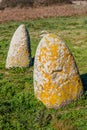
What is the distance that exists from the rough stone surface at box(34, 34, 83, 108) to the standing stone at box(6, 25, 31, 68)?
489 cm

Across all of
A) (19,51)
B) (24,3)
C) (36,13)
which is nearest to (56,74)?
(19,51)

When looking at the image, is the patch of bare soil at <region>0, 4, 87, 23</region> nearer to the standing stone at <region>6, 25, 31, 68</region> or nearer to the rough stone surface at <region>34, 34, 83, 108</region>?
the standing stone at <region>6, 25, 31, 68</region>

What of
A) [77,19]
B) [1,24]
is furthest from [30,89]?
[77,19]

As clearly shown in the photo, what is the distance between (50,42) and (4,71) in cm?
563

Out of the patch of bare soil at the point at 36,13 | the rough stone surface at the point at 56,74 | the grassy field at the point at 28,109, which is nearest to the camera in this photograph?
the grassy field at the point at 28,109

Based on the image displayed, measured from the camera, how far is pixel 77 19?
35.8 meters

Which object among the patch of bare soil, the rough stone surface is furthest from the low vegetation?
the rough stone surface

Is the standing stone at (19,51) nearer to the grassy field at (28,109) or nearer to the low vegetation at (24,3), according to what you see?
the grassy field at (28,109)

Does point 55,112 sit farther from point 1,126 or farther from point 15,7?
point 15,7

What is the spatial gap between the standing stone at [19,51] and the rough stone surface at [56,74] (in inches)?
192

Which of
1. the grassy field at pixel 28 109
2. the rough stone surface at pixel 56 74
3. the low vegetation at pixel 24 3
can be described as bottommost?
the grassy field at pixel 28 109

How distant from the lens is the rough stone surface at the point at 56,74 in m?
11.7

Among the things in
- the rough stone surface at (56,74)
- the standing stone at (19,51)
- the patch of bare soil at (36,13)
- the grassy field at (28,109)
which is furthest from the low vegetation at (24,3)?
the rough stone surface at (56,74)

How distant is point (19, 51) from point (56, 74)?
5.33 m
